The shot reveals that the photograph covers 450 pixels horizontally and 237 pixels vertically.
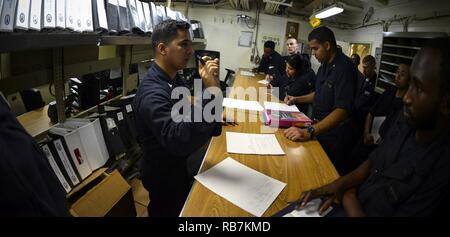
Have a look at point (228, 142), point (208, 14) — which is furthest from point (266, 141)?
point (208, 14)

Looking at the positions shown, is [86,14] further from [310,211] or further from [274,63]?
[274,63]

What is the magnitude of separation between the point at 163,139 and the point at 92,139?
101 centimetres

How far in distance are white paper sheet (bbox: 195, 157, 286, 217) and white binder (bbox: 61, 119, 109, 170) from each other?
40.9 inches

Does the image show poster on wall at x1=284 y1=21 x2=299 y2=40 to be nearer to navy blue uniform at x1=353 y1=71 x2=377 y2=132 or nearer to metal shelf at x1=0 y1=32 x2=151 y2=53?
navy blue uniform at x1=353 y1=71 x2=377 y2=132

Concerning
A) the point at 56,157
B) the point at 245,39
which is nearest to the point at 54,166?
the point at 56,157

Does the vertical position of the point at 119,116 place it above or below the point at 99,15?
below

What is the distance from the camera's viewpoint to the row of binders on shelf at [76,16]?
98cm

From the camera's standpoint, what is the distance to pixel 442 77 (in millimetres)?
753

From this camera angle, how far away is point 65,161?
1.58 m

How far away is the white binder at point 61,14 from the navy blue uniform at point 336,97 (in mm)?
1533

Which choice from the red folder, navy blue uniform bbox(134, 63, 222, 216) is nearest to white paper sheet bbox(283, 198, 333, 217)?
navy blue uniform bbox(134, 63, 222, 216)

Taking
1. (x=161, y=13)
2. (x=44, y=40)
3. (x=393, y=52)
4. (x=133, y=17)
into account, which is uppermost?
(x=161, y=13)

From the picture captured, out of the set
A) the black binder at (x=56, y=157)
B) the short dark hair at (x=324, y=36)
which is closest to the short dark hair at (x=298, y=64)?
the short dark hair at (x=324, y=36)
